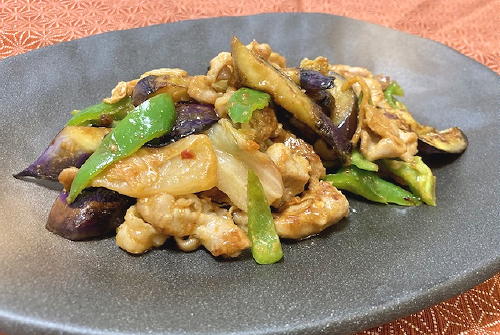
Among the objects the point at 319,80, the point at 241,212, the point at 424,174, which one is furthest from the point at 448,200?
the point at 241,212

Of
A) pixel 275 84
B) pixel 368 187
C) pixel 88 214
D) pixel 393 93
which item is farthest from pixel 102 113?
pixel 393 93

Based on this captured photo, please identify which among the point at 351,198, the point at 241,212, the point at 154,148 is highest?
the point at 154,148

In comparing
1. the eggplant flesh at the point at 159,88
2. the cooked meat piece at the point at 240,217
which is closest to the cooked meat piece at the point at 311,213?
the cooked meat piece at the point at 240,217

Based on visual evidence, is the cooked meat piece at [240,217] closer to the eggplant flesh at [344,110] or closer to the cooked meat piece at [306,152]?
the cooked meat piece at [306,152]

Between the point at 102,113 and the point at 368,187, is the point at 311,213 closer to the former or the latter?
the point at 368,187

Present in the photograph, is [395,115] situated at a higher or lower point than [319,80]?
lower

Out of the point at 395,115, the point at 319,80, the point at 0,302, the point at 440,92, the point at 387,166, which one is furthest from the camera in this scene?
the point at 440,92

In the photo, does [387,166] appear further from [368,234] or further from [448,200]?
[368,234]
